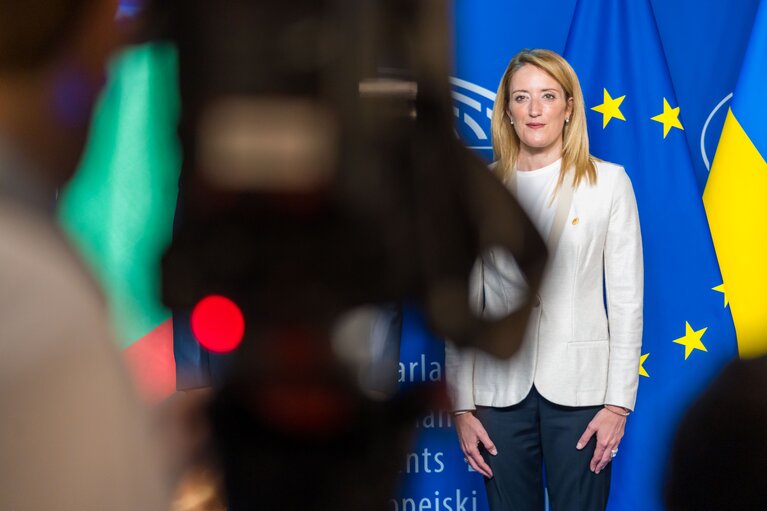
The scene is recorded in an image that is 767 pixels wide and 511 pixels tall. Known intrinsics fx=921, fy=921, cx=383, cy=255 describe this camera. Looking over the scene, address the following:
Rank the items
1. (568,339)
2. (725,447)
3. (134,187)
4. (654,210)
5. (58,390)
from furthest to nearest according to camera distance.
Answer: (654,210), (725,447), (568,339), (134,187), (58,390)

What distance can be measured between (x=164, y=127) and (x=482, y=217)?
22 centimetres

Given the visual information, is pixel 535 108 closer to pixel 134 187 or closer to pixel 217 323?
pixel 134 187

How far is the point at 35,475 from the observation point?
0.95ft

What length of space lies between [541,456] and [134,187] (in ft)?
4.50

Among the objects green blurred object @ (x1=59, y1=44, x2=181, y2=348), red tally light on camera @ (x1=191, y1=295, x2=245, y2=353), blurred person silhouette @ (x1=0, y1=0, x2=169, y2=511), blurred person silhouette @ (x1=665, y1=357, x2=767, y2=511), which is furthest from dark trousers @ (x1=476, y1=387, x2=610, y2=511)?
blurred person silhouette @ (x1=0, y1=0, x2=169, y2=511)

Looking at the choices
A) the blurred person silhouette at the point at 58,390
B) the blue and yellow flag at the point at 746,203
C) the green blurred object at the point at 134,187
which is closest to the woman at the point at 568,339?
the blue and yellow flag at the point at 746,203

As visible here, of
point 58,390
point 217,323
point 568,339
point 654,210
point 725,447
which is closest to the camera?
point 58,390

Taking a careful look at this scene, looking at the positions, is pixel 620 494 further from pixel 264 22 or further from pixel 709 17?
pixel 264 22

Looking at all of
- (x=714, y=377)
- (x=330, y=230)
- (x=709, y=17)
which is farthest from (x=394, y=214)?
(x=709, y=17)

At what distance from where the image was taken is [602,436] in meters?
2.01

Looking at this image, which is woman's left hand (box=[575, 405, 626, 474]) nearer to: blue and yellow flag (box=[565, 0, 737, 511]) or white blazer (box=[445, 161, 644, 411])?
white blazer (box=[445, 161, 644, 411])

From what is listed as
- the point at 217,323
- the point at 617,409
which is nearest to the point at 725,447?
the point at 617,409

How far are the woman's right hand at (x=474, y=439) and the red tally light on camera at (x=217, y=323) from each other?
1.53 m

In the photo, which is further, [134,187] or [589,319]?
[589,319]
